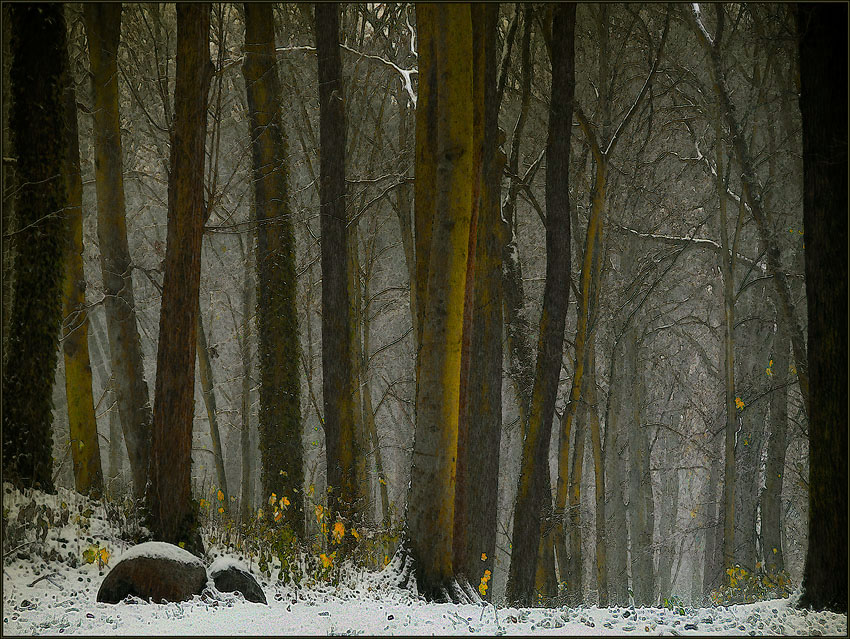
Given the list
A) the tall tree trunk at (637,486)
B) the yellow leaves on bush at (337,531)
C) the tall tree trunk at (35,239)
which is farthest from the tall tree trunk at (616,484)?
the tall tree trunk at (35,239)

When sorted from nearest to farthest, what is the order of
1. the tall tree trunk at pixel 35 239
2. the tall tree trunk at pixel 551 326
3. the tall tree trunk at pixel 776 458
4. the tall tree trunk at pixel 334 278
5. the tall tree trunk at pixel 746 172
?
the tall tree trunk at pixel 35 239
the tall tree trunk at pixel 334 278
the tall tree trunk at pixel 551 326
the tall tree trunk at pixel 746 172
the tall tree trunk at pixel 776 458

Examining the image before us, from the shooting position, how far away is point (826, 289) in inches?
294

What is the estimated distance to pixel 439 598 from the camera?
743 cm

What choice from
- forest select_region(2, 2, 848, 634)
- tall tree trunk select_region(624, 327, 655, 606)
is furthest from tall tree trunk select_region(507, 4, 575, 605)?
tall tree trunk select_region(624, 327, 655, 606)

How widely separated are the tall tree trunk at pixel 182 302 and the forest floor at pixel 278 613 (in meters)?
0.73

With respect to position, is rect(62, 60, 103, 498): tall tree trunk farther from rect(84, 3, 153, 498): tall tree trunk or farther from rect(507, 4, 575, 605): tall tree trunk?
rect(507, 4, 575, 605): tall tree trunk

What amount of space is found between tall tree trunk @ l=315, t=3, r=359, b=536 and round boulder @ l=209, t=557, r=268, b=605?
9.96 feet

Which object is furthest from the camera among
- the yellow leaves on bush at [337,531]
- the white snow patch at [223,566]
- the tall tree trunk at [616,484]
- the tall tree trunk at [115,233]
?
the tall tree trunk at [616,484]

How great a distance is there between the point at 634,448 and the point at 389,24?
11457mm

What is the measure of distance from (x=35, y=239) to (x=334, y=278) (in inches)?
152

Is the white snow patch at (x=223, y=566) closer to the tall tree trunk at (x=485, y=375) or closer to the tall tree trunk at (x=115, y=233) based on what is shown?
the tall tree trunk at (x=485, y=375)

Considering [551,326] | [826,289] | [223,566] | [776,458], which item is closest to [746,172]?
[551,326]

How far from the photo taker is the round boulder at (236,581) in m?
6.96

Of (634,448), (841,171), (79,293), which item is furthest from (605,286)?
(79,293)
